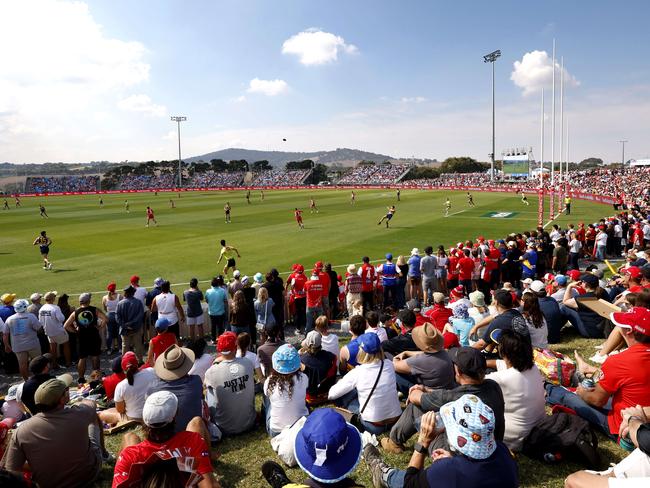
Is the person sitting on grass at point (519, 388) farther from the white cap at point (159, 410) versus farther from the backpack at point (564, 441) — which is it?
the white cap at point (159, 410)

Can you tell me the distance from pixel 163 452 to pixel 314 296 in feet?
27.1

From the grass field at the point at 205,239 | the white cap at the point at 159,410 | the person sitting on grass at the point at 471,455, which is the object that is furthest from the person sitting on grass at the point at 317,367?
the grass field at the point at 205,239

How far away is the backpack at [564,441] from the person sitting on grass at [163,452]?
11.5ft

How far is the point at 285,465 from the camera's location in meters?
4.87

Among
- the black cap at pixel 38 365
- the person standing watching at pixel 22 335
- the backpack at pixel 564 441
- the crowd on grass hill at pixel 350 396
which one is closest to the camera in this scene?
the crowd on grass hill at pixel 350 396

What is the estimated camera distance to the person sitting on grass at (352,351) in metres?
Result: 6.20

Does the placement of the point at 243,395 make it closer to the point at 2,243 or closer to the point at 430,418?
the point at 430,418

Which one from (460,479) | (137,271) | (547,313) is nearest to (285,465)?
(460,479)

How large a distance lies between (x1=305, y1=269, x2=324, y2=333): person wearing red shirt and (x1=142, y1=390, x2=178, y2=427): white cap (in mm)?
8069

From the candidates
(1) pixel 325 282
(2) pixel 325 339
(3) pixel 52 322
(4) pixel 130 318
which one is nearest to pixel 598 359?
(2) pixel 325 339

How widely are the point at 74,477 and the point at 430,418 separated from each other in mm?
3823

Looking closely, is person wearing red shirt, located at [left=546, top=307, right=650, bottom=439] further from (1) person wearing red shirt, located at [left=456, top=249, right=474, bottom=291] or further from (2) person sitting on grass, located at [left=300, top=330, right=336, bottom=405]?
(1) person wearing red shirt, located at [left=456, top=249, right=474, bottom=291]

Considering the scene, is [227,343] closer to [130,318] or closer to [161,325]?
[161,325]

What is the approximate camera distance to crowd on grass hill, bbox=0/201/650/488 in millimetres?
3047
